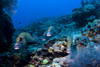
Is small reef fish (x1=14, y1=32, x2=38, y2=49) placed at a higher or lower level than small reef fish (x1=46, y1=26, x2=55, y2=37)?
lower

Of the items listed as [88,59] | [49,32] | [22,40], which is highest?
[49,32]

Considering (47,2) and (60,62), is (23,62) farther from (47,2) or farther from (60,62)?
(47,2)

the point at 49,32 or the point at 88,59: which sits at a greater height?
the point at 49,32

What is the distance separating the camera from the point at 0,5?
468 centimetres

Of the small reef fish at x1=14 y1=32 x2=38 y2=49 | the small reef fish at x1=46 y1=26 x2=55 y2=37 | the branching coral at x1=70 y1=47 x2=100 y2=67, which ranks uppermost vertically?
the small reef fish at x1=46 y1=26 x2=55 y2=37

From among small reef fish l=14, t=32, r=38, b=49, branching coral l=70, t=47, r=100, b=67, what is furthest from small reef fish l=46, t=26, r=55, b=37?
branching coral l=70, t=47, r=100, b=67

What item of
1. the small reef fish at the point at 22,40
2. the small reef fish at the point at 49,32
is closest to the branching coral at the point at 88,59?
the small reef fish at the point at 22,40

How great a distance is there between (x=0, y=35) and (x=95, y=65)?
4.72 meters

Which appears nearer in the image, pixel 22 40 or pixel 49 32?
pixel 22 40

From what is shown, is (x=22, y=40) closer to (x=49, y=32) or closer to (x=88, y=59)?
(x=49, y=32)

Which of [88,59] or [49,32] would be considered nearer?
[88,59]

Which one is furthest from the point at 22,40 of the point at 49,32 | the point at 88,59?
the point at 88,59

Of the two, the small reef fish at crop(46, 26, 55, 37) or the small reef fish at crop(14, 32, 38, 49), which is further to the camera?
the small reef fish at crop(46, 26, 55, 37)

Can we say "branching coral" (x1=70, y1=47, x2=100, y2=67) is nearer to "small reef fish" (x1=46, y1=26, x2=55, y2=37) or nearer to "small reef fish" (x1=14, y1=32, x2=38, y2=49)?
"small reef fish" (x1=14, y1=32, x2=38, y2=49)
